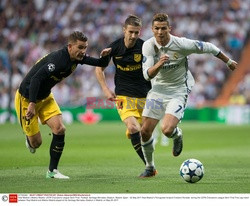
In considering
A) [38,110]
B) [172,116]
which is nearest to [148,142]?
[172,116]

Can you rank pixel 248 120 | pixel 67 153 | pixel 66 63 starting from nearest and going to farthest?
pixel 66 63 → pixel 67 153 → pixel 248 120

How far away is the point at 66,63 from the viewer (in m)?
9.13

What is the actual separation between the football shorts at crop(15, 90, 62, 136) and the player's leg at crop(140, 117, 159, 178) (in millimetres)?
1289

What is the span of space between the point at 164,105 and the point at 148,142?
623 millimetres

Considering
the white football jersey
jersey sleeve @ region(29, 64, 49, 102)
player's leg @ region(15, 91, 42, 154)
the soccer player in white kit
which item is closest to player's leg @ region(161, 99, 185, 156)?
the soccer player in white kit

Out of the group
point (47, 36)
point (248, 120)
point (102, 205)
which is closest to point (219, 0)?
point (248, 120)

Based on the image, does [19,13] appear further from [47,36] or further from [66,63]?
[66,63]

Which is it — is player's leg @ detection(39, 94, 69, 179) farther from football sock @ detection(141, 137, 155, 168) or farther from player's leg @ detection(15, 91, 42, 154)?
football sock @ detection(141, 137, 155, 168)

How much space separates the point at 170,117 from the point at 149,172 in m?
0.86

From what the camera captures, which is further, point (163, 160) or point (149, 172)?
point (163, 160)

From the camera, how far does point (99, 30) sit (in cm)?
2978

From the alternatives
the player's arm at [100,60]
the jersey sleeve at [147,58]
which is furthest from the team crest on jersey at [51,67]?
the jersey sleeve at [147,58]

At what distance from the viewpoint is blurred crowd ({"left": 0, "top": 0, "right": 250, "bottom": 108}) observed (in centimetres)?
2811

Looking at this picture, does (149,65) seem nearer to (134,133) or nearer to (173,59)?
(173,59)
